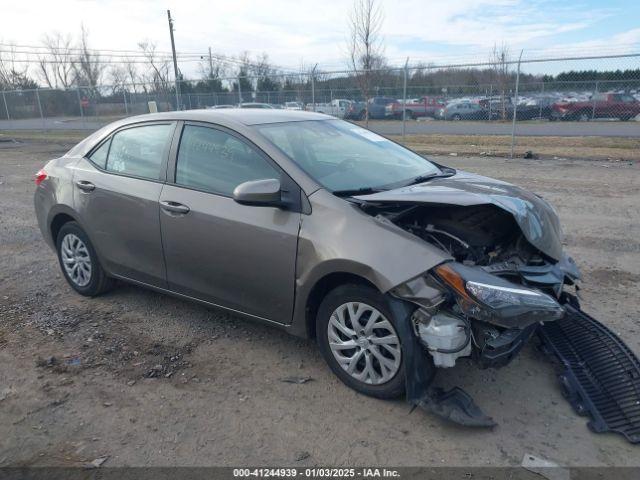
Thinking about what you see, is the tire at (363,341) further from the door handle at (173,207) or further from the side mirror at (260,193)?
the door handle at (173,207)

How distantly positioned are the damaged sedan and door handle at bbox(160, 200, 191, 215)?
2 cm

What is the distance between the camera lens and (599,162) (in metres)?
12.4

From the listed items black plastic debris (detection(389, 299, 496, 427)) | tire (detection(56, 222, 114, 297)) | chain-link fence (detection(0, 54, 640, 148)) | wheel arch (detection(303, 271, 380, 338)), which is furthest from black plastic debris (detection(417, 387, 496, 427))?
chain-link fence (detection(0, 54, 640, 148))

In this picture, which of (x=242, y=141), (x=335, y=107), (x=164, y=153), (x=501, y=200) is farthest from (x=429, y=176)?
(x=335, y=107)

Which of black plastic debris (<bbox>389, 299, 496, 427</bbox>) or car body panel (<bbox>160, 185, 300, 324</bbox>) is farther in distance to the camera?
car body panel (<bbox>160, 185, 300, 324</bbox>)

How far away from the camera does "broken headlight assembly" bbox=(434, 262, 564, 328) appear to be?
281cm

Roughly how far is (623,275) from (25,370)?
512 centimetres

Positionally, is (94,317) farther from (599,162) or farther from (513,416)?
(599,162)

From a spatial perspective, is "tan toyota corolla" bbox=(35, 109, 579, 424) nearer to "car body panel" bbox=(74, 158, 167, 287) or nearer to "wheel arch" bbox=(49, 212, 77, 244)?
"car body panel" bbox=(74, 158, 167, 287)

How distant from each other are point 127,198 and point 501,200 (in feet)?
9.10

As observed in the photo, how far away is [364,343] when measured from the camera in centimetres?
317

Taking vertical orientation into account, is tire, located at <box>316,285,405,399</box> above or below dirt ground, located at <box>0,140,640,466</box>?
above

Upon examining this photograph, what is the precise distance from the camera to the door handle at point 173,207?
3812 millimetres

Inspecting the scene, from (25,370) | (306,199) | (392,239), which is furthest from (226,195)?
(25,370)
